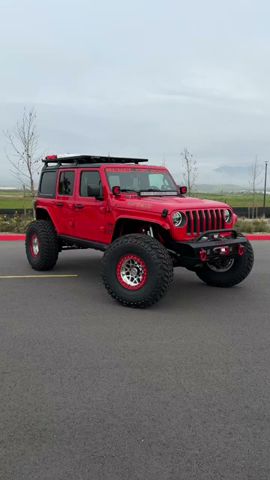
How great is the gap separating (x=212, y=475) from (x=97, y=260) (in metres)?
7.26

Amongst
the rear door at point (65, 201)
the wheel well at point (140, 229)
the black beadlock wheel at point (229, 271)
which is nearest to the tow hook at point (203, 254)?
the wheel well at point (140, 229)

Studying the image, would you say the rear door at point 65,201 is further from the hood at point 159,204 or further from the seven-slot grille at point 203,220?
the seven-slot grille at point 203,220

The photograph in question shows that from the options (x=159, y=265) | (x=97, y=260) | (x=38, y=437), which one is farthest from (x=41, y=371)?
(x=97, y=260)

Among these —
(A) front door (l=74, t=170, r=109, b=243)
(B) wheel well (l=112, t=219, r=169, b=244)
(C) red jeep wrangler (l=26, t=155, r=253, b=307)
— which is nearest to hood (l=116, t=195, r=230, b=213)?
(C) red jeep wrangler (l=26, t=155, r=253, b=307)

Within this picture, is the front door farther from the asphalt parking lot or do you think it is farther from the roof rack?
the asphalt parking lot

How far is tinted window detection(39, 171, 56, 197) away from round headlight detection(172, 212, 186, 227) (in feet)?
10.00

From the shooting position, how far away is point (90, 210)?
7020 millimetres

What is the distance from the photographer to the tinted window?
8.19 meters

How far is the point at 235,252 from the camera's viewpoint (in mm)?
6449

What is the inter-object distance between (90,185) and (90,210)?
40 centimetres

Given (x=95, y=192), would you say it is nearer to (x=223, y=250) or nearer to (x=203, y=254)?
(x=203, y=254)

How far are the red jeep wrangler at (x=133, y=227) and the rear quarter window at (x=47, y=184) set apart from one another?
0.7 inches

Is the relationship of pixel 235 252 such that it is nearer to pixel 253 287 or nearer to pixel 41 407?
pixel 253 287

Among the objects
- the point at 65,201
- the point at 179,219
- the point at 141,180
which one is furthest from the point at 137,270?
the point at 65,201
